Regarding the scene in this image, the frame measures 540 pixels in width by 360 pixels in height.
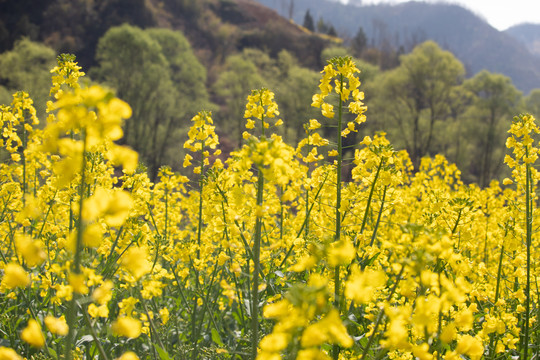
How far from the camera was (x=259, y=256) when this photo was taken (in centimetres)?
272

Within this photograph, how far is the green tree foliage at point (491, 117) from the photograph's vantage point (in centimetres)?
3300

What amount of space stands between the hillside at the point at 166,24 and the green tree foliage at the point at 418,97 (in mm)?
27472

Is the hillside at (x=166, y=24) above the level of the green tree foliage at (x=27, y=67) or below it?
above

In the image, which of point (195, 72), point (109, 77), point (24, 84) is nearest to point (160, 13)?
point (195, 72)

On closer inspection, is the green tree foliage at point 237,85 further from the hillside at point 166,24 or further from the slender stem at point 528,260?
the slender stem at point 528,260

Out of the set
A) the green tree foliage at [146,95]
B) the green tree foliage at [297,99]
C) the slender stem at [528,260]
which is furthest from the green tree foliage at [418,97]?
the slender stem at [528,260]

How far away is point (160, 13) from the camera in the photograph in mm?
59219

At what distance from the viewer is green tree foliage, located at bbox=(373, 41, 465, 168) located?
31.7 metres

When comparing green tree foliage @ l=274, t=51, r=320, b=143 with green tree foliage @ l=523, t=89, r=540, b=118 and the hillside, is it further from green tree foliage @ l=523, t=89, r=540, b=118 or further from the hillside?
the hillside

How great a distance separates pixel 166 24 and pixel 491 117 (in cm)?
4448

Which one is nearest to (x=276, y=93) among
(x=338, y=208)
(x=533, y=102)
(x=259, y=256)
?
(x=533, y=102)

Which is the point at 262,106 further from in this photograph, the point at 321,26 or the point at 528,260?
the point at 321,26

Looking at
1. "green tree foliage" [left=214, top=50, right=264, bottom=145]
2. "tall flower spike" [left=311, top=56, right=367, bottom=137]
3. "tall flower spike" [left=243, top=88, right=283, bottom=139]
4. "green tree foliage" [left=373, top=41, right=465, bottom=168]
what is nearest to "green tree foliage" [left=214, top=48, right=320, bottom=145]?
"green tree foliage" [left=214, top=50, right=264, bottom=145]

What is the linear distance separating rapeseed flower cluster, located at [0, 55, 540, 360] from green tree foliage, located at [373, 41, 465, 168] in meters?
27.6
